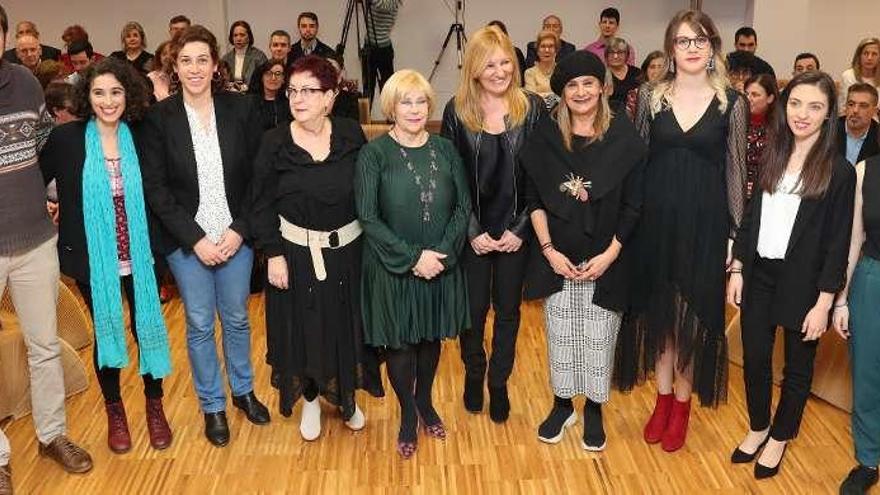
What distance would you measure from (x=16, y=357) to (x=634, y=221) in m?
2.45

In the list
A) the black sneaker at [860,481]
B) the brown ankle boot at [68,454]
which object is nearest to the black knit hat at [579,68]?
the black sneaker at [860,481]

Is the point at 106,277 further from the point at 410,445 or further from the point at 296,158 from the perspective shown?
the point at 410,445

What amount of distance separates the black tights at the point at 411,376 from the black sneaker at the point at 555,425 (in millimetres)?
445

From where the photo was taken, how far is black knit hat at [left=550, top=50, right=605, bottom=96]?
8.99 ft

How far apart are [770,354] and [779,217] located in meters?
0.47

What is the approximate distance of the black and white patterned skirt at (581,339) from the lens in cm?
294

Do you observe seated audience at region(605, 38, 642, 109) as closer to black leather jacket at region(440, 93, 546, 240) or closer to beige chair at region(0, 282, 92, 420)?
black leather jacket at region(440, 93, 546, 240)

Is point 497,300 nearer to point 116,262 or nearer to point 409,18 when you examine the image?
point 116,262

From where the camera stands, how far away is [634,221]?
2.83 metres

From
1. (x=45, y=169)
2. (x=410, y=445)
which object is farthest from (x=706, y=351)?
(x=45, y=169)

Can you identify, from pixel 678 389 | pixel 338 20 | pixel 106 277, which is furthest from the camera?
pixel 338 20

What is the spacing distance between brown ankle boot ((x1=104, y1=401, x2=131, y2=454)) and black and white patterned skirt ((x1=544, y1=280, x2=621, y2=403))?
1.59m

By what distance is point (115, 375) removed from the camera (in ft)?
10.2

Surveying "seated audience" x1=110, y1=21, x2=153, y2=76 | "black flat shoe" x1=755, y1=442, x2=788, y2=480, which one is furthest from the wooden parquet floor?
"seated audience" x1=110, y1=21, x2=153, y2=76
